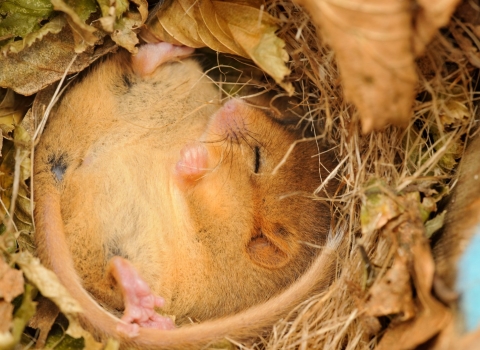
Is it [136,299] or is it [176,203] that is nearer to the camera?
[136,299]

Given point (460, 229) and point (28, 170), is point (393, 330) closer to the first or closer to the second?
point (460, 229)

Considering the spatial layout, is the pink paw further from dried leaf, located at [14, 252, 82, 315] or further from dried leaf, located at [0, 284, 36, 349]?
dried leaf, located at [0, 284, 36, 349]

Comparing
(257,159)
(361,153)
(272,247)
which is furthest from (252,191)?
(361,153)

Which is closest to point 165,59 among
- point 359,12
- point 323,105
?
point 323,105

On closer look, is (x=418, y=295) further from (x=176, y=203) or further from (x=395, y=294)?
(x=176, y=203)

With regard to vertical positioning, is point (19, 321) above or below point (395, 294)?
below

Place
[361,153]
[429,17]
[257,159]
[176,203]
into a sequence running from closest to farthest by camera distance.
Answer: [429,17], [361,153], [176,203], [257,159]

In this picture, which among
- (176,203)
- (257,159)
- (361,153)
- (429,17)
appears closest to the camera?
(429,17)
